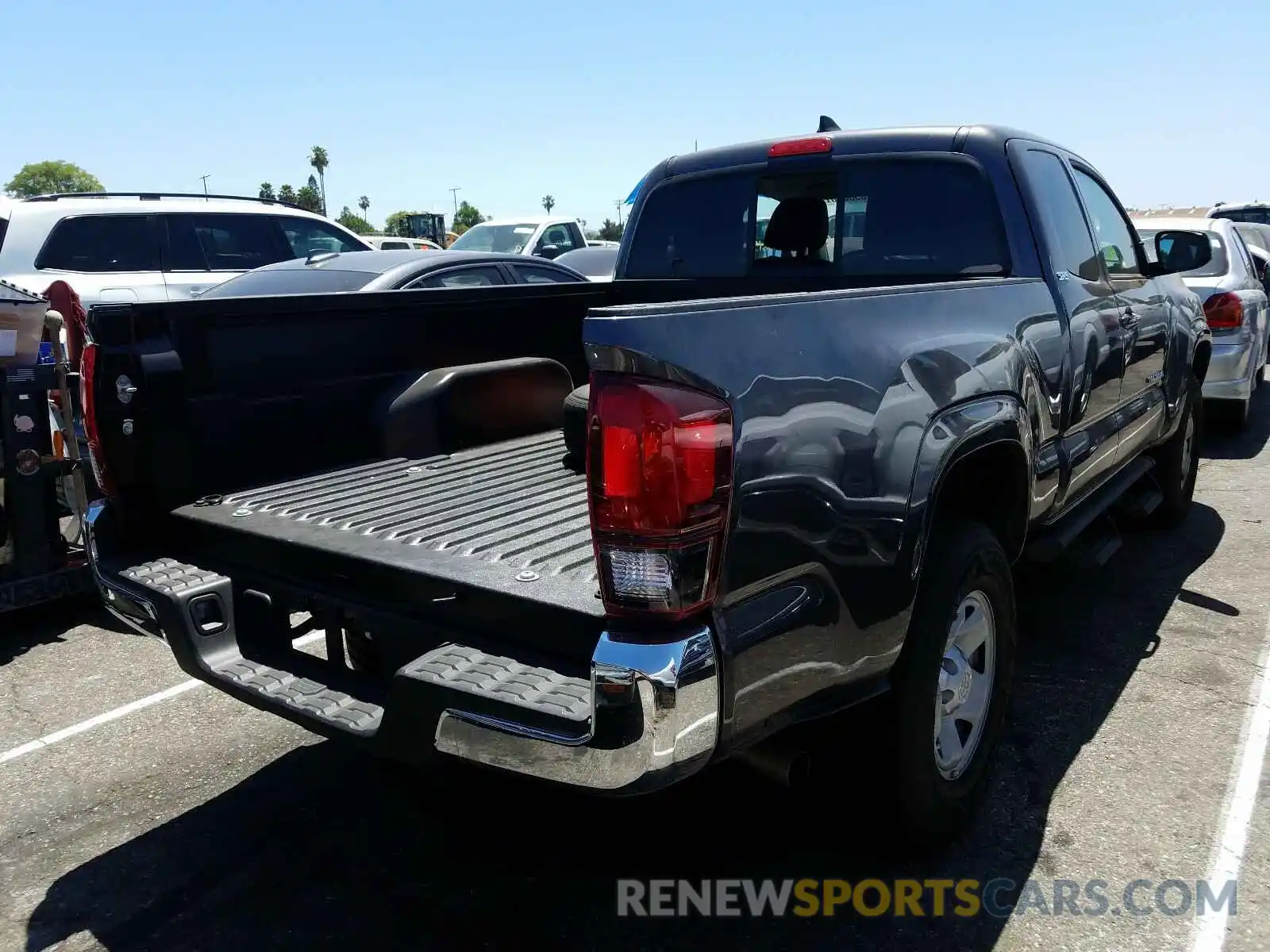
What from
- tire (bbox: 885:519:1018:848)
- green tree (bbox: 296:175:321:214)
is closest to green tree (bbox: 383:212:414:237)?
green tree (bbox: 296:175:321:214)

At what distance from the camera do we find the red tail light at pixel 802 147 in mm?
4035

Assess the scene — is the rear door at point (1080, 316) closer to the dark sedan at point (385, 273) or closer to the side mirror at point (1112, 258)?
the side mirror at point (1112, 258)

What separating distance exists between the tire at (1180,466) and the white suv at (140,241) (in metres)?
6.73

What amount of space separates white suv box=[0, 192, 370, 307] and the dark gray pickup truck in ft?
16.2

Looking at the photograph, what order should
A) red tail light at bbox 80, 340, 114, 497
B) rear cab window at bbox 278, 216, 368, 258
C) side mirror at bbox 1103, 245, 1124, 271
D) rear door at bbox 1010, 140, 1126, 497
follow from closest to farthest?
red tail light at bbox 80, 340, 114, 497, rear door at bbox 1010, 140, 1126, 497, side mirror at bbox 1103, 245, 1124, 271, rear cab window at bbox 278, 216, 368, 258

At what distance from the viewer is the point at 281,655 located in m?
2.85

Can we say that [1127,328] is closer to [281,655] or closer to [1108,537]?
[1108,537]

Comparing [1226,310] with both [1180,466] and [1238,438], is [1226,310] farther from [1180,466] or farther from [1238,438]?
[1180,466]

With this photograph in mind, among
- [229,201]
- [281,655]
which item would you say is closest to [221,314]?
[281,655]

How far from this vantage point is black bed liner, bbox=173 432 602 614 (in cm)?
252

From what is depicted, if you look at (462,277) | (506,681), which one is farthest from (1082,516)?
(462,277)

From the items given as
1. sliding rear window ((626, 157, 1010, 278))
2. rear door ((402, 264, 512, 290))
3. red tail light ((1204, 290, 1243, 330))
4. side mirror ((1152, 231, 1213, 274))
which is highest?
sliding rear window ((626, 157, 1010, 278))

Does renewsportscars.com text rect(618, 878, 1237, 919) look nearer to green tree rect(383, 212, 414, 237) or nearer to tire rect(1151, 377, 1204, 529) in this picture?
tire rect(1151, 377, 1204, 529)

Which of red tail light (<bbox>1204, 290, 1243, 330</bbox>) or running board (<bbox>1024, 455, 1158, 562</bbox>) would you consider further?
red tail light (<bbox>1204, 290, 1243, 330</bbox>)
